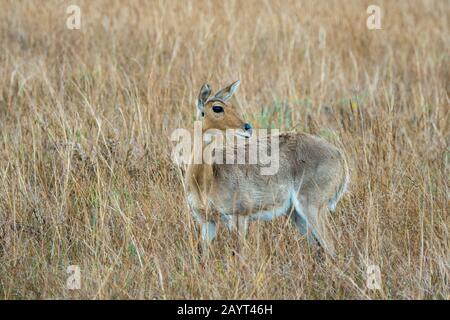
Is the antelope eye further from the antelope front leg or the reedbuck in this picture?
the antelope front leg

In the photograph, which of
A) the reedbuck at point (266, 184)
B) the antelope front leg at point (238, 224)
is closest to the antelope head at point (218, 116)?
the reedbuck at point (266, 184)

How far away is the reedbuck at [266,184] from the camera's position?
5.22 meters

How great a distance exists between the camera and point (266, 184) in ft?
17.8

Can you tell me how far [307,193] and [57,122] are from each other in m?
2.36

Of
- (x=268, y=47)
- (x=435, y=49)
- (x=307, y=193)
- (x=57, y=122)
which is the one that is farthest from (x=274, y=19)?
(x=307, y=193)

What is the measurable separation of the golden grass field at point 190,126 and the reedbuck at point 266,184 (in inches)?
4.9

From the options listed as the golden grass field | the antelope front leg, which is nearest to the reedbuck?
the antelope front leg

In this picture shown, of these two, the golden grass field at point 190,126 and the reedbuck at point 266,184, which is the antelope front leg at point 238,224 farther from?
the golden grass field at point 190,126

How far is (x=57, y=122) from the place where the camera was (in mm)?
6539

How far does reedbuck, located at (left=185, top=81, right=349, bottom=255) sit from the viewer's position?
5219mm

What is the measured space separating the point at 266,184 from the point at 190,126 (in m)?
1.53

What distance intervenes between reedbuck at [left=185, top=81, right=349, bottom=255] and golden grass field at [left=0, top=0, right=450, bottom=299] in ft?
0.41

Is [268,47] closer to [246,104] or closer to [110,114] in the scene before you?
[246,104]

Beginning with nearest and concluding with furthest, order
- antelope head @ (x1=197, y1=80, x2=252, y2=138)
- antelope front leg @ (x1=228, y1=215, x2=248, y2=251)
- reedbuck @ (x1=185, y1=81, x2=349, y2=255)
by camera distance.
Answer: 1. antelope front leg @ (x1=228, y1=215, x2=248, y2=251)
2. reedbuck @ (x1=185, y1=81, x2=349, y2=255)
3. antelope head @ (x1=197, y1=80, x2=252, y2=138)
